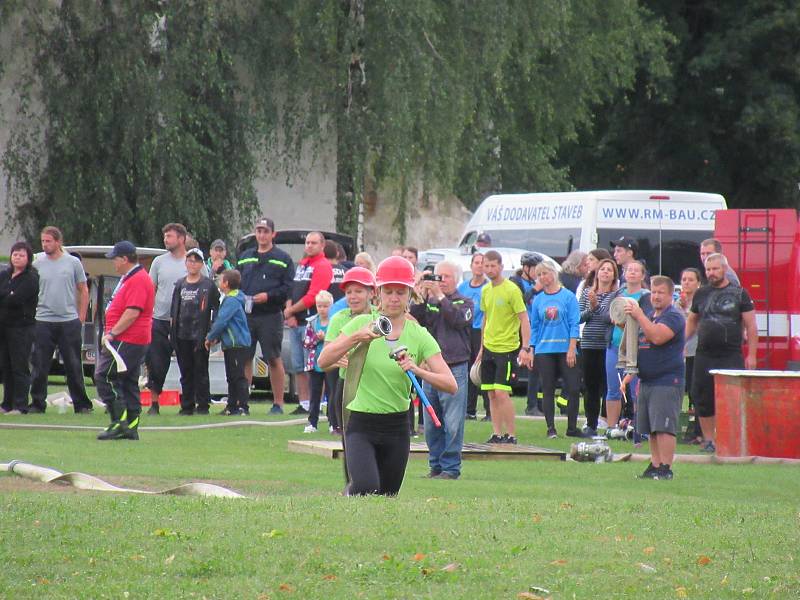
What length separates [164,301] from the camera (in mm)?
19312

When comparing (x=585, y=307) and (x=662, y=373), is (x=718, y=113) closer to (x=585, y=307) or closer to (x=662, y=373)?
(x=585, y=307)

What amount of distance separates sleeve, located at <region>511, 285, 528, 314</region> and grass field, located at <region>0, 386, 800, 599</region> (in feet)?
14.2

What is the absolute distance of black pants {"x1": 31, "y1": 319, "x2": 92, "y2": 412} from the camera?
18328mm

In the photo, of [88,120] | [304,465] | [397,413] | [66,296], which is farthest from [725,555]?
[88,120]

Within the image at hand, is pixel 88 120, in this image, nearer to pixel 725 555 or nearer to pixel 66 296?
pixel 66 296

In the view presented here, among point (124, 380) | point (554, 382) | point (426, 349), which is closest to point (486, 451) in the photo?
point (554, 382)

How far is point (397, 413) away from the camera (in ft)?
31.6

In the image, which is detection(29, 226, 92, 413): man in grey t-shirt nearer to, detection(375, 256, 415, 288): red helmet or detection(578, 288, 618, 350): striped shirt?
detection(578, 288, 618, 350): striped shirt

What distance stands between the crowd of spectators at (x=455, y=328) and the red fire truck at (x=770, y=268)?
1781 mm

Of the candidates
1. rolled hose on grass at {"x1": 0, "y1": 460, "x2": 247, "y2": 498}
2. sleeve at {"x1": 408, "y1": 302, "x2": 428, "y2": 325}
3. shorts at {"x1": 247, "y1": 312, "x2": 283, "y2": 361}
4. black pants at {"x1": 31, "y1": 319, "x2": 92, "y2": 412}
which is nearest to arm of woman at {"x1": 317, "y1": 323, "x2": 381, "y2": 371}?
rolled hose on grass at {"x1": 0, "y1": 460, "x2": 247, "y2": 498}

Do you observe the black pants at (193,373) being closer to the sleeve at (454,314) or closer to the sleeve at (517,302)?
the sleeve at (517,302)

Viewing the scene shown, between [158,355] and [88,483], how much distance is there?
8106 mm

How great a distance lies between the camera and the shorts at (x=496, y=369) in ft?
51.0

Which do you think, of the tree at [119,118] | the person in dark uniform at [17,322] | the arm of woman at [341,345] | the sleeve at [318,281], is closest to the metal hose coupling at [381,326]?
the arm of woman at [341,345]
